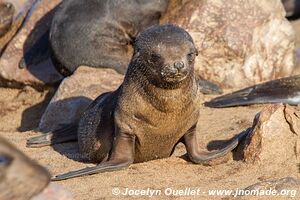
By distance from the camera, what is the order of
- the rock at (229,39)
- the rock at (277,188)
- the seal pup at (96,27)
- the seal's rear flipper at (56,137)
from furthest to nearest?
the seal pup at (96,27) < the rock at (229,39) < the seal's rear flipper at (56,137) < the rock at (277,188)

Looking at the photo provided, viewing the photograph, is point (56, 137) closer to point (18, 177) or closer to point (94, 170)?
point (94, 170)

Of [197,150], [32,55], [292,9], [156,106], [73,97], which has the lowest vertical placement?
[292,9]

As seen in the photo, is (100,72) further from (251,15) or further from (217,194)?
(217,194)

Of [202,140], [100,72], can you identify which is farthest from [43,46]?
[202,140]

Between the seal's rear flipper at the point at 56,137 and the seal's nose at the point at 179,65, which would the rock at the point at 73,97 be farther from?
the seal's nose at the point at 179,65

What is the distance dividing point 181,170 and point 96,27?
143 inches

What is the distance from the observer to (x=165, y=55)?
5730mm

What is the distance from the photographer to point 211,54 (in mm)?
8648

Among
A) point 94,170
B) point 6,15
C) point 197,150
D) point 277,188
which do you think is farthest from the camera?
point 6,15

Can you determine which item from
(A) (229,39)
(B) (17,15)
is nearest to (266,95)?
(A) (229,39)

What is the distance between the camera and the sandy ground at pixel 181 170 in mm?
5406

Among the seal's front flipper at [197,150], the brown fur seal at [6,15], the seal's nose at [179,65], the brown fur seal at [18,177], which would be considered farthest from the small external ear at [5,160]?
the brown fur seal at [6,15]

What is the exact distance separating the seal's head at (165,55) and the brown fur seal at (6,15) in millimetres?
4354

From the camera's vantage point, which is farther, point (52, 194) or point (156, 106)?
point (156, 106)
